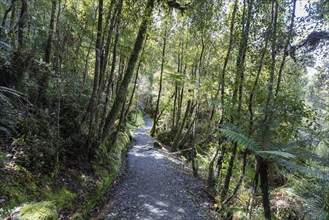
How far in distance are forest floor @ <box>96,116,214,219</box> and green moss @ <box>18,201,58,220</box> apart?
1564 mm

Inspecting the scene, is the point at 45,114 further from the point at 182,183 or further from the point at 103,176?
the point at 182,183

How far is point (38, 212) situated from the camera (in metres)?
2.86

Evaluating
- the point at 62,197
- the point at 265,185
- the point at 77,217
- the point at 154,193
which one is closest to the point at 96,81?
the point at 62,197

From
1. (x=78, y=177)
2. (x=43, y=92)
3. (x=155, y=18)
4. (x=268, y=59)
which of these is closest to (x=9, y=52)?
(x=43, y=92)

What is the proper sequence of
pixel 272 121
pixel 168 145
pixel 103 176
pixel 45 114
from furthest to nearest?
pixel 168 145, pixel 103 176, pixel 45 114, pixel 272 121

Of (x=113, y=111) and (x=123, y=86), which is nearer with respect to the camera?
(x=113, y=111)

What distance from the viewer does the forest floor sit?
204 inches

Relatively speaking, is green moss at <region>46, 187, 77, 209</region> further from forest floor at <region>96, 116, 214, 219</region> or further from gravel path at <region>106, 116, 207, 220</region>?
gravel path at <region>106, 116, 207, 220</region>

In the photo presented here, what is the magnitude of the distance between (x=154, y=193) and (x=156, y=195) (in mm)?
144

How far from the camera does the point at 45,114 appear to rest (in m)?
5.20

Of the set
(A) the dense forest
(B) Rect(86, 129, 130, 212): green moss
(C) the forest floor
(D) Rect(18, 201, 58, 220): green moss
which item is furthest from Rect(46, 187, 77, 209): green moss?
(D) Rect(18, 201, 58, 220): green moss

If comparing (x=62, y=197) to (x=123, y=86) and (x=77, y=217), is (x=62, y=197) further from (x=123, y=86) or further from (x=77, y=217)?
(x=123, y=86)

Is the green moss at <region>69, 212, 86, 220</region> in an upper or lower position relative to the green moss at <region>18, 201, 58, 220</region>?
A: lower

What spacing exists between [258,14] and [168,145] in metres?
11.1
